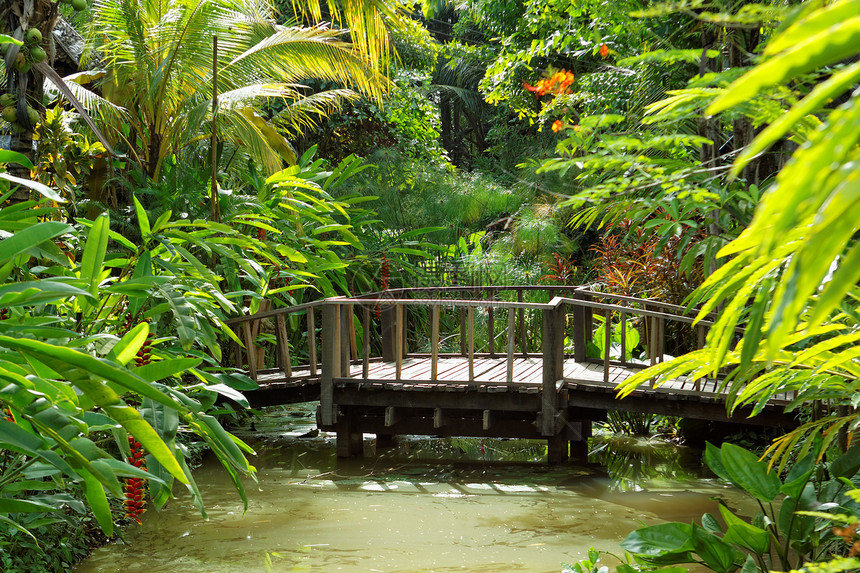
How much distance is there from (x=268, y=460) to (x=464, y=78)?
14020 millimetres

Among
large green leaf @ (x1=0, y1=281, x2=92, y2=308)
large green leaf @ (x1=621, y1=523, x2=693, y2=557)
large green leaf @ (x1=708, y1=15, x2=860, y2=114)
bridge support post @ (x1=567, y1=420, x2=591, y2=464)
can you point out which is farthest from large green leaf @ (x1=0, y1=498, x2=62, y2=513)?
bridge support post @ (x1=567, y1=420, x2=591, y2=464)

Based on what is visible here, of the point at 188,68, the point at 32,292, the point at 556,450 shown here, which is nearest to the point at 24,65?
the point at 32,292

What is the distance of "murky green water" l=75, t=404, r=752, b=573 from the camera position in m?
4.58

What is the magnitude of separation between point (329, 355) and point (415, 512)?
190 cm

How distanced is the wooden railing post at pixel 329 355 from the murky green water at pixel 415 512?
0.62 metres

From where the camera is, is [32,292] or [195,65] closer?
[32,292]

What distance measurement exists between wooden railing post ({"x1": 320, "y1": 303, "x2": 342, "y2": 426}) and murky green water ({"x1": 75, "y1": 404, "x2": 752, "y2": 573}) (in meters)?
0.62

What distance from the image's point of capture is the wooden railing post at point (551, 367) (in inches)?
257

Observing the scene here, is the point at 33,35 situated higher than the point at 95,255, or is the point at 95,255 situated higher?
the point at 33,35

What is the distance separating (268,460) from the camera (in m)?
7.36

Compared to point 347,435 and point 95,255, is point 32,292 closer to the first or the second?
point 95,255

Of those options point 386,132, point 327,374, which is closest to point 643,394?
point 327,374

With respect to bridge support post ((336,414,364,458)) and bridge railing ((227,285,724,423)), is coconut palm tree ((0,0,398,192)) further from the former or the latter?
bridge support post ((336,414,364,458))

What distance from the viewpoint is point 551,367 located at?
6539 millimetres
